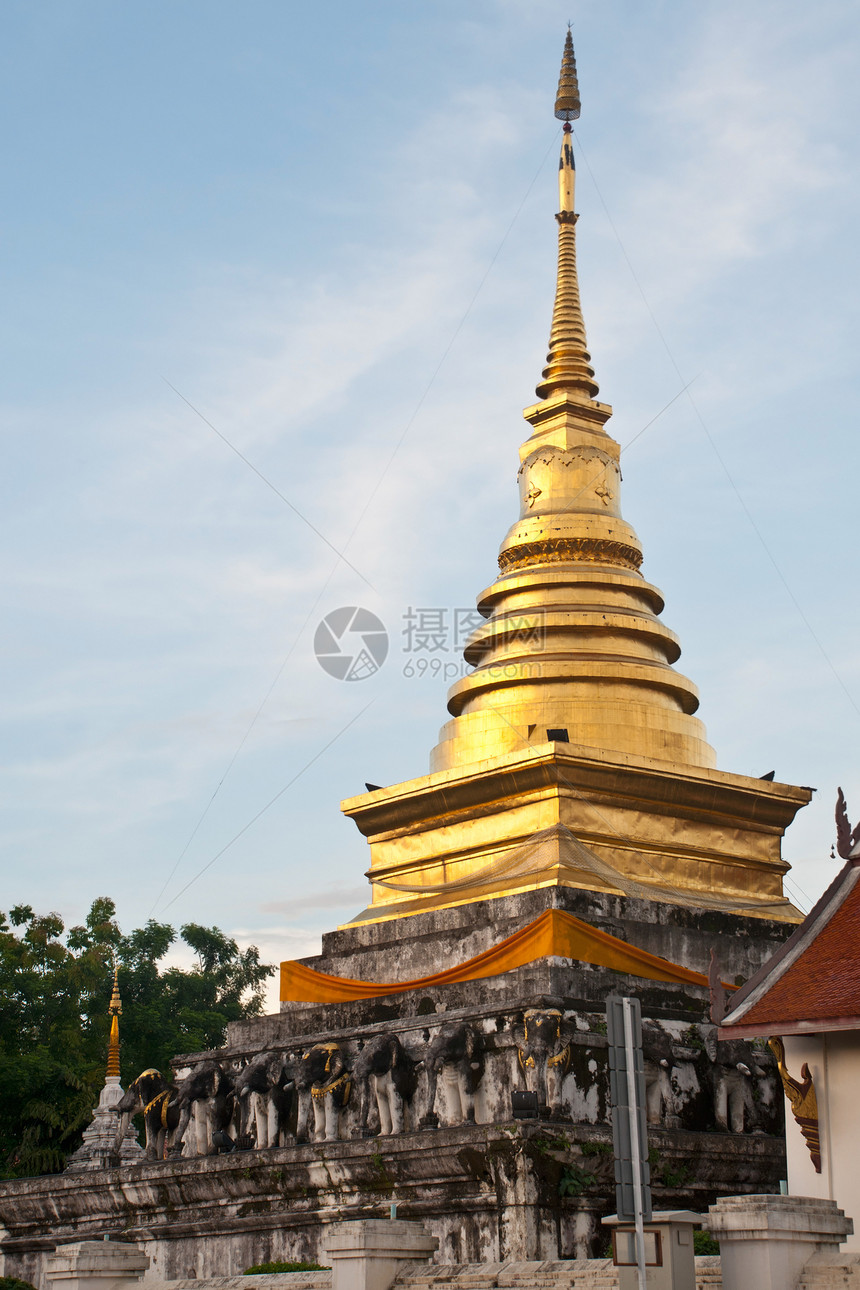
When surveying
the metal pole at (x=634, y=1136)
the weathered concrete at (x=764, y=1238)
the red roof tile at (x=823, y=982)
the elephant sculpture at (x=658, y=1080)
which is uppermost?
the red roof tile at (x=823, y=982)

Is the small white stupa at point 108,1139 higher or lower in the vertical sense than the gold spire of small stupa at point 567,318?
lower

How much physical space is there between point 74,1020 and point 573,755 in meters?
17.1

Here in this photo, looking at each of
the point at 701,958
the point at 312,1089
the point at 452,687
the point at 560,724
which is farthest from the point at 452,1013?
the point at 452,687

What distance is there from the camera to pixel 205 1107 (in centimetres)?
2009

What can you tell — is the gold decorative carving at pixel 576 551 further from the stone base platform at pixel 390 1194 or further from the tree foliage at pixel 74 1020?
the tree foliage at pixel 74 1020

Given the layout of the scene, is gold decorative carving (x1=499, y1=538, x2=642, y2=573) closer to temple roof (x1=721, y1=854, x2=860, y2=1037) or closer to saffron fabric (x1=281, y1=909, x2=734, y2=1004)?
saffron fabric (x1=281, y1=909, x2=734, y2=1004)

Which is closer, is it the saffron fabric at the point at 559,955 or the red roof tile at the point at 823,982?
the red roof tile at the point at 823,982

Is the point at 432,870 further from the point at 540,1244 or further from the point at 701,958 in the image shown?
the point at 540,1244

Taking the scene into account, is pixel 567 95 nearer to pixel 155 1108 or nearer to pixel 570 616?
pixel 570 616

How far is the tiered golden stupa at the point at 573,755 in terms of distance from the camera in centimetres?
2106

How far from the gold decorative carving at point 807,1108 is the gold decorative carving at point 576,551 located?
436 inches

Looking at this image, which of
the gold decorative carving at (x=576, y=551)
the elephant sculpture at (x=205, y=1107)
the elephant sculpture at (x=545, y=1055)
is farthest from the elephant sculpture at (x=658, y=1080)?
the gold decorative carving at (x=576, y=551)

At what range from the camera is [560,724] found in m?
22.6

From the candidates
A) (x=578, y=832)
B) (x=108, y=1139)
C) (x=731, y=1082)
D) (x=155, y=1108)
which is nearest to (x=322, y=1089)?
(x=155, y=1108)
